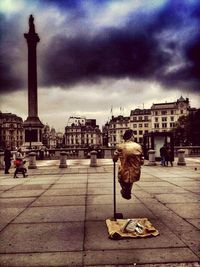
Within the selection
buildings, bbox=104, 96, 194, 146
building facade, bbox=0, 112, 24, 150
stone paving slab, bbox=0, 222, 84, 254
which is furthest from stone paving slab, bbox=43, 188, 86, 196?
building facade, bbox=0, 112, 24, 150

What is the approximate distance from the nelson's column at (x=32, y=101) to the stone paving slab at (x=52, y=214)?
32.3m

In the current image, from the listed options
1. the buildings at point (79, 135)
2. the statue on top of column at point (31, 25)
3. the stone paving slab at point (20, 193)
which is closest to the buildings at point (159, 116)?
the buildings at point (79, 135)

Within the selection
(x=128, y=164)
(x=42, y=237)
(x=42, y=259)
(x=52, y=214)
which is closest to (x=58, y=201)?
(x=52, y=214)

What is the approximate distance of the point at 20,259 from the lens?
15.8ft

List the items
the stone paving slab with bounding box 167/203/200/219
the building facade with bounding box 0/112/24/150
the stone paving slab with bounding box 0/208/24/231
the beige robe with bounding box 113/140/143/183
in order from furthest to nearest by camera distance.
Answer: the building facade with bounding box 0/112/24/150, the stone paving slab with bounding box 167/203/200/219, the stone paving slab with bounding box 0/208/24/231, the beige robe with bounding box 113/140/143/183

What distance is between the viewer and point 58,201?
9.77m

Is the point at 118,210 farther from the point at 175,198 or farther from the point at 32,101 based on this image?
the point at 32,101

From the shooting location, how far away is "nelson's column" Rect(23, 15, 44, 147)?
42.5 m

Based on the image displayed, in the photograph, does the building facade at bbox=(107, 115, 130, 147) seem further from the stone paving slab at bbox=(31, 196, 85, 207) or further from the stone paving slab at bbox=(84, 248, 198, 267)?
the stone paving slab at bbox=(84, 248, 198, 267)

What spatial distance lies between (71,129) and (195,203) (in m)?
156

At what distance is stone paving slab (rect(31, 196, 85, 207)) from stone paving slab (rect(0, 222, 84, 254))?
7.48 ft

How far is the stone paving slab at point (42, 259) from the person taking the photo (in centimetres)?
459

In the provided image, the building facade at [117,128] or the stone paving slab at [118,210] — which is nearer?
the stone paving slab at [118,210]

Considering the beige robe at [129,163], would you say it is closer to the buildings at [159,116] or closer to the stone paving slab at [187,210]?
the stone paving slab at [187,210]
